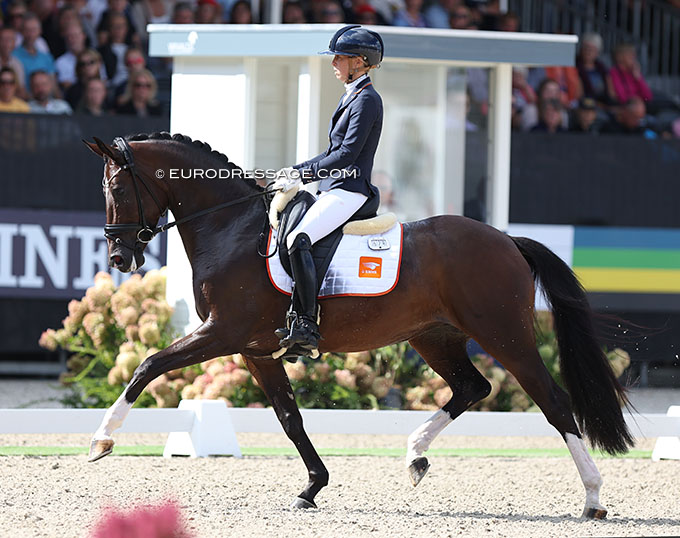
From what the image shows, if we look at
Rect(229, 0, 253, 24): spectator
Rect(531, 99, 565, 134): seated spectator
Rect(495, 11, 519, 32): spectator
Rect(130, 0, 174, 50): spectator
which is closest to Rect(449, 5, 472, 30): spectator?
Rect(495, 11, 519, 32): spectator

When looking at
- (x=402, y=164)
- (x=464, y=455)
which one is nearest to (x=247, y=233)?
(x=464, y=455)

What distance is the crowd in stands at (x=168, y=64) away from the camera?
11.9 meters

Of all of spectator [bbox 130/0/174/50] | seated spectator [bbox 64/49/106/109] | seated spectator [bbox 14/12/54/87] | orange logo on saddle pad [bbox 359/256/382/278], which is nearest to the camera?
orange logo on saddle pad [bbox 359/256/382/278]

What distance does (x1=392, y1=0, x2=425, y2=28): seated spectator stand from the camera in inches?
531

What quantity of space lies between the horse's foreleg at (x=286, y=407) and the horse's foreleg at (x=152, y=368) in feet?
1.67

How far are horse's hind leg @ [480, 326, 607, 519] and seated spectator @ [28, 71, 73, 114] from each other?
6993 millimetres

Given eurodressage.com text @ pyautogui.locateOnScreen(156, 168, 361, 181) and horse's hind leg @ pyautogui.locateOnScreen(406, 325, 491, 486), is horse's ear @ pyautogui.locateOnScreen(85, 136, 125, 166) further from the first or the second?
horse's hind leg @ pyautogui.locateOnScreen(406, 325, 491, 486)

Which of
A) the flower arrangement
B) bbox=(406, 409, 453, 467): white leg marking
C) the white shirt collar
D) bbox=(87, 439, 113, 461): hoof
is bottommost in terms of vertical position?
the flower arrangement

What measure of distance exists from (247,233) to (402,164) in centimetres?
493

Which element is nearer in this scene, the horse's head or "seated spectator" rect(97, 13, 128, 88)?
the horse's head

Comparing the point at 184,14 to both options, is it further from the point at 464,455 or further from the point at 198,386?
the point at 464,455

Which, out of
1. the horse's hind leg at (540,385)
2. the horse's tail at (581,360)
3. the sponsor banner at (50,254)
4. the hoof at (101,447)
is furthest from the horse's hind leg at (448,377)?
the sponsor banner at (50,254)

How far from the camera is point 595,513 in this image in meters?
5.94

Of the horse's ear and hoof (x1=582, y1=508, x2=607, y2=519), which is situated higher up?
the horse's ear
